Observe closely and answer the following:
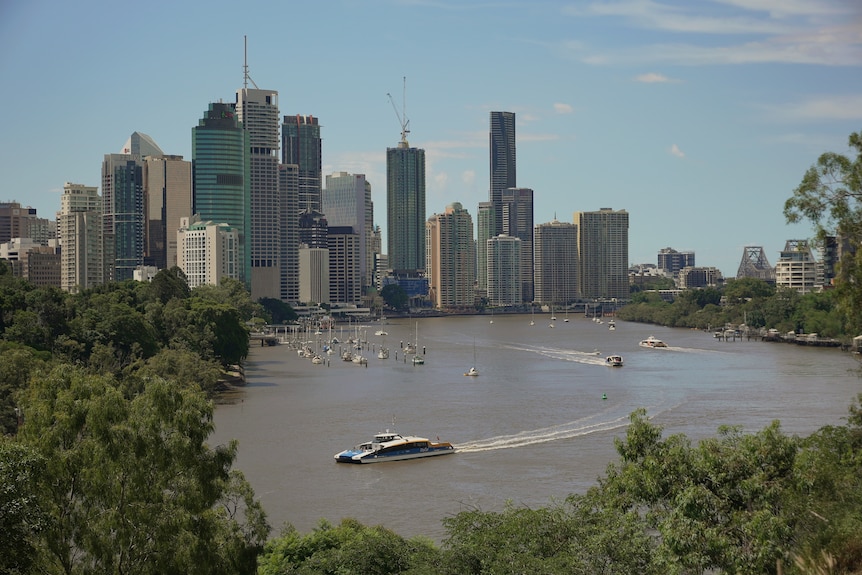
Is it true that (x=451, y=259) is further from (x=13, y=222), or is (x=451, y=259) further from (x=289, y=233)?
(x=13, y=222)

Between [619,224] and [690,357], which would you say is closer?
[690,357]

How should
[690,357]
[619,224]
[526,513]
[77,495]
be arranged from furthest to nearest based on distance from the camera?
[619,224] < [690,357] < [526,513] < [77,495]

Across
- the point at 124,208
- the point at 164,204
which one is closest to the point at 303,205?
the point at 164,204

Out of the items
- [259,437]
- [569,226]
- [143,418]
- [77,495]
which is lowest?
[259,437]

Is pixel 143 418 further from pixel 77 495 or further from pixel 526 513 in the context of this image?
pixel 526 513

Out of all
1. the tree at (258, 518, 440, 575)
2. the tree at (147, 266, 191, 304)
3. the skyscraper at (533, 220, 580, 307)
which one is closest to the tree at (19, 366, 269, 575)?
the tree at (258, 518, 440, 575)

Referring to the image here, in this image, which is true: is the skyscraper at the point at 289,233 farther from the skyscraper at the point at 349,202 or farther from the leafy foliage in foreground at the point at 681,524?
the leafy foliage in foreground at the point at 681,524

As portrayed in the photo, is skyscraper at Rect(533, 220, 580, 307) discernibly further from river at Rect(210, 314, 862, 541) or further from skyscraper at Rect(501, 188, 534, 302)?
river at Rect(210, 314, 862, 541)

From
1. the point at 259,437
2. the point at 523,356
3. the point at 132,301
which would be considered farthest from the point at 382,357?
the point at 259,437
